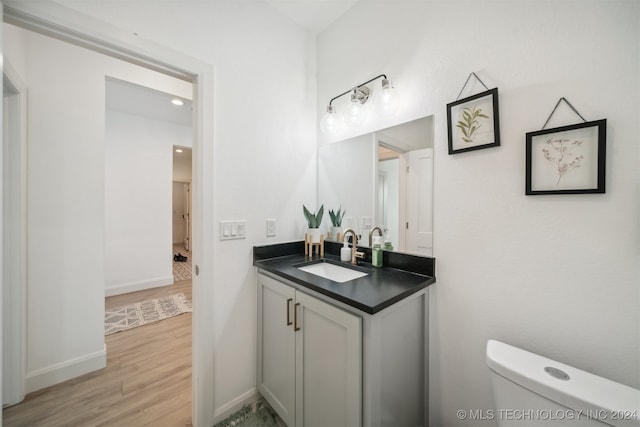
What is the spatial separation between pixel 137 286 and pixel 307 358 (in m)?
3.47

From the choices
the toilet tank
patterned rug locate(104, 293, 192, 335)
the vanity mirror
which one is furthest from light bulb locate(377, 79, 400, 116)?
patterned rug locate(104, 293, 192, 335)

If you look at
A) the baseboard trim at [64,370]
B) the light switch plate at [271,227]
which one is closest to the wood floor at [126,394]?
the baseboard trim at [64,370]

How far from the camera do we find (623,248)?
78 centimetres

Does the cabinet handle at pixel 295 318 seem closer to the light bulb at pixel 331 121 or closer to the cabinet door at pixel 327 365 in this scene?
the cabinet door at pixel 327 365

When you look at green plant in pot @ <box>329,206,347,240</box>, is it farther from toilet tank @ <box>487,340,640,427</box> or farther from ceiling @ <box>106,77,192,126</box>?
ceiling @ <box>106,77,192,126</box>

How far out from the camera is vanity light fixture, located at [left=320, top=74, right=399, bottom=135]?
134 cm

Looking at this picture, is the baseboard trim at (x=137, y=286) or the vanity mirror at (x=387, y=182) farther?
the baseboard trim at (x=137, y=286)

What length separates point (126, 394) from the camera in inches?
60.6

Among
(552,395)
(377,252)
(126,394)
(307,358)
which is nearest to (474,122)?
(377,252)

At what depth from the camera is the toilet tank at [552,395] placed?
2.08 ft

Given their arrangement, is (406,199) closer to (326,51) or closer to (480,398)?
(480,398)

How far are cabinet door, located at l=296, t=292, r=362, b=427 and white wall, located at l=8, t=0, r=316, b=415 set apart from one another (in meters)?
0.50

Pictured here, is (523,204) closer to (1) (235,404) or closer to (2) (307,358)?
(2) (307,358)

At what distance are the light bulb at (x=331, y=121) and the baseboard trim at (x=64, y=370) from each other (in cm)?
243
